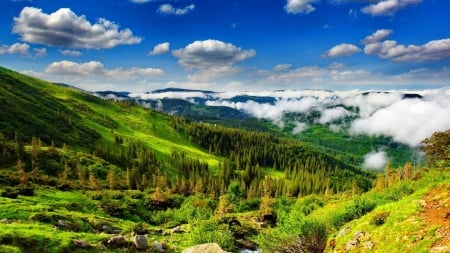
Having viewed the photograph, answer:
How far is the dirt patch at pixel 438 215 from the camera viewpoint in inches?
1463

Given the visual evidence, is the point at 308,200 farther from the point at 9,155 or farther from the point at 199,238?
the point at 9,155

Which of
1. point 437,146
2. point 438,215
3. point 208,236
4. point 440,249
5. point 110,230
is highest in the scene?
point 437,146

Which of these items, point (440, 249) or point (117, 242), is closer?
point (440, 249)

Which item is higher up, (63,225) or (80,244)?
(80,244)

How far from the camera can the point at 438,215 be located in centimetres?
4266

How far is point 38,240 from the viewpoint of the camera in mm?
51344

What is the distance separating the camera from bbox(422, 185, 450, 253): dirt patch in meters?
37.2

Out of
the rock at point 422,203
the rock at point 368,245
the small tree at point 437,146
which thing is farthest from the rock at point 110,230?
the small tree at point 437,146

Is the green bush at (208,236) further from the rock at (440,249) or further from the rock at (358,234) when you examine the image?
the rock at (440,249)

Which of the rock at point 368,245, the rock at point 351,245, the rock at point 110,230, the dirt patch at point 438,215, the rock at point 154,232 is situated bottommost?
the rock at point 154,232

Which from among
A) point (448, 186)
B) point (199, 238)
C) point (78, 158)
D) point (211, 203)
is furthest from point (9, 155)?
point (448, 186)

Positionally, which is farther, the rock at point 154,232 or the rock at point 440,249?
the rock at point 154,232

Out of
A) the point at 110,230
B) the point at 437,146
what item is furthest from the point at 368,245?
the point at 110,230

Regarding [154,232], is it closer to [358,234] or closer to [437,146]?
[358,234]
